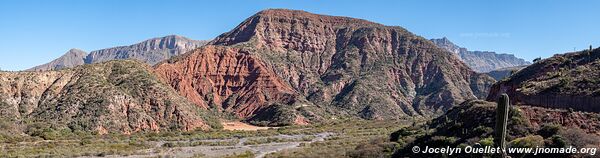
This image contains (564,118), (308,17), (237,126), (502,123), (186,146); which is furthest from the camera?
(308,17)

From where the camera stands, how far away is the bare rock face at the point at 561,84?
43906 millimetres

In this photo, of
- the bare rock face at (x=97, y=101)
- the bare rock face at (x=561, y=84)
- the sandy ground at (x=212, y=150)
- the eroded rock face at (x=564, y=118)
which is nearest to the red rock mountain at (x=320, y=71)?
the bare rock face at (x=97, y=101)

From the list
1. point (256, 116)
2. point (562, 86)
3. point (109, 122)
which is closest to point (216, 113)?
point (256, 116)

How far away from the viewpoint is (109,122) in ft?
270

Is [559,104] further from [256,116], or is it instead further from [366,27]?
[366,27]

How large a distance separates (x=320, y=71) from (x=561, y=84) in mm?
108152

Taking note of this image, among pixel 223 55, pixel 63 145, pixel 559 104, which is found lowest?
pixel 63 145

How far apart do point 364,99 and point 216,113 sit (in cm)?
3696

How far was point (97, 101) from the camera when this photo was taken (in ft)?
278

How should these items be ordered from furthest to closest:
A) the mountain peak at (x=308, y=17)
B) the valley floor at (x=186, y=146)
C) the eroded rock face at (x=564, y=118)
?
the mountain peak at (x=308, y=17), the valley floor at (x=186, y=146), the eroded rock face at (x=564, y=118)

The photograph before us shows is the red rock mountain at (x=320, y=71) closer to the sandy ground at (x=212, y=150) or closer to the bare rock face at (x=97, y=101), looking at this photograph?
the bare rock face at (x=97, y=101)

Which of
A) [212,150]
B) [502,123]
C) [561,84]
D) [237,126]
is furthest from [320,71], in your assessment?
[502,123]

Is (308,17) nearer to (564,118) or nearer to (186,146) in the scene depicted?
(186,146)

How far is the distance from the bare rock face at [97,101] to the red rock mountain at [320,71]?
871 inches
